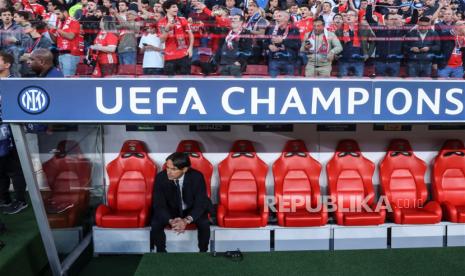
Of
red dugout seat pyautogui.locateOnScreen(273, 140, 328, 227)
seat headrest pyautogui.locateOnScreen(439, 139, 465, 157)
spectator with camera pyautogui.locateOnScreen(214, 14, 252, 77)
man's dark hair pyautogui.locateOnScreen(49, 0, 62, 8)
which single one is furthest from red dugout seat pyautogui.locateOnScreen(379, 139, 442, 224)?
man's dark hair pyautogui.locateOnScreen(49, 0, 62, 8)

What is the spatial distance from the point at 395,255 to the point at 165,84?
182cm

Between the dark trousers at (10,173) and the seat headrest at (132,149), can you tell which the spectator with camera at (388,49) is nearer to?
the seat headrest at (132,149)

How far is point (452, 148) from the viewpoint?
5.40m

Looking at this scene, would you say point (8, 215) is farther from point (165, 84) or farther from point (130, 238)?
point (165, 84)

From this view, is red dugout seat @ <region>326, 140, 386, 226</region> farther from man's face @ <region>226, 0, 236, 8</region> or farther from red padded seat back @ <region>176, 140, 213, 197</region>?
man's face @ <region>226, 0, 236, 8</region>

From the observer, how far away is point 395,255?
10.6 feet

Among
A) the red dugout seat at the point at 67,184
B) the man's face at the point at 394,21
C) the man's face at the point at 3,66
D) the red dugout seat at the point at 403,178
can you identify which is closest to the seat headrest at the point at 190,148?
the red dugout seat at the point at 67,184

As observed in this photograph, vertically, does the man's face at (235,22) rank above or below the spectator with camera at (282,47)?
above

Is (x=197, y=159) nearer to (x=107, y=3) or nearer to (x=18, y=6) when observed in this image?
(x=107, y=3)

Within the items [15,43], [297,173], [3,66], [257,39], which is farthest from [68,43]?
[297,173]

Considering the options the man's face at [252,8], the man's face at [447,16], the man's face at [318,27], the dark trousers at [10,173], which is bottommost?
the dark trousers at [10,173]

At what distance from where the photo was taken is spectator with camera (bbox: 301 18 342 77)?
398 cm

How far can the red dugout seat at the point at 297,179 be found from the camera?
516 centimetres

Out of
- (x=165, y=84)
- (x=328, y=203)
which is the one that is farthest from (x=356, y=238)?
(x=165, y=84)
